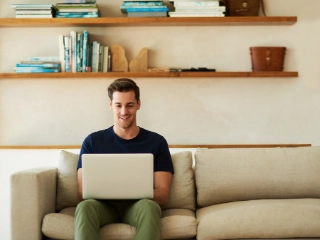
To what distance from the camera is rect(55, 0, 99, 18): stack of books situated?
4.16 meters

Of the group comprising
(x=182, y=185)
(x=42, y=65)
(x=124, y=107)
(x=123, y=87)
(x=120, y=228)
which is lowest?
(x=120, y=228)

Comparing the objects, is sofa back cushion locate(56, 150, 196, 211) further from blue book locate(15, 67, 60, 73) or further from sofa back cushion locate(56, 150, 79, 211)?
blue book locate(15, 67, 60, 73)

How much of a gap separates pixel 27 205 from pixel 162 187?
728mm

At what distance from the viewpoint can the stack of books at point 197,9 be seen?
Answer: 4.16m

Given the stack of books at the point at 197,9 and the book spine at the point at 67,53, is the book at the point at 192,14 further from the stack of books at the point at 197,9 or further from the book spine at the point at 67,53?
the book spine at the point at 67,53

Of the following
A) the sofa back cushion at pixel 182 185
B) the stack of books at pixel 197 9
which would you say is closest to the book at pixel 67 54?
the stack of books at pixel 197 9

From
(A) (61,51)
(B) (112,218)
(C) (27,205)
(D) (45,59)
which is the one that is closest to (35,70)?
(D) (45,59)

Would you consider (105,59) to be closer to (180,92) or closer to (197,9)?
(180,92)

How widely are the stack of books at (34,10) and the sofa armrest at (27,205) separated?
157 cm

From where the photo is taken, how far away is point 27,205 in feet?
9.65

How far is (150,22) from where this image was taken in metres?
4.21

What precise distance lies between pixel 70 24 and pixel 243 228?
85.3 inches

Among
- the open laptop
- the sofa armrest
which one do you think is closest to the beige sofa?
the sofa armrest

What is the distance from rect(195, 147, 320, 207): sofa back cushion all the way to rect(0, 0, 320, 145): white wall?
0.95 metres
